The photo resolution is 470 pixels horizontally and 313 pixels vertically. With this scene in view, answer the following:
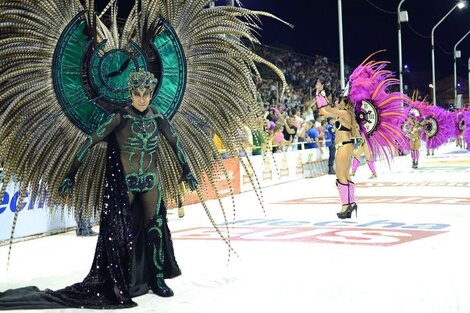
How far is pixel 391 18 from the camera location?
48969 millimetres

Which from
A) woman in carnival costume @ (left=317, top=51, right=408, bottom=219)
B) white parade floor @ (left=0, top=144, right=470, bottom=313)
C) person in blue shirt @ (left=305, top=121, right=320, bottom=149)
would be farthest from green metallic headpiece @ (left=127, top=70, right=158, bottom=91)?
person in blue shirt @ (left=305, top=121, right=320, bottom=149)

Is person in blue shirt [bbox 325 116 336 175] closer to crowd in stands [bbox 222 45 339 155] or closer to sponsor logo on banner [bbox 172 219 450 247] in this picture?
crowd in stands [bbox 222 45 339 155]

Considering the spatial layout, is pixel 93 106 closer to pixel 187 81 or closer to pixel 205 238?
pixel 187 81

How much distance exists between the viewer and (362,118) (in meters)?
10.6

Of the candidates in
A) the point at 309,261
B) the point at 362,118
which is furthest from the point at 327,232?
the point at 362,118

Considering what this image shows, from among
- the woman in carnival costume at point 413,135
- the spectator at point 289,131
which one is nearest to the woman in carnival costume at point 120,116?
the spectator at point 289,131

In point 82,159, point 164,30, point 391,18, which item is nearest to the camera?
point 82,159

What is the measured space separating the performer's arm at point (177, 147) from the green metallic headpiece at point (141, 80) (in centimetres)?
31

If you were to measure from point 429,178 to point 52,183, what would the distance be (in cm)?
1362

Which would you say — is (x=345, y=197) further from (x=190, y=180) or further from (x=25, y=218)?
(x=190, y=180)

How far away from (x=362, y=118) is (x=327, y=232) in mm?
2673

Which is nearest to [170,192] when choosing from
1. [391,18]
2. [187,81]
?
[187,81]

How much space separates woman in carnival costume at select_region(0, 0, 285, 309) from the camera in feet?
16.4

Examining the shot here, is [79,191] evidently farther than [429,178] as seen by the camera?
No
